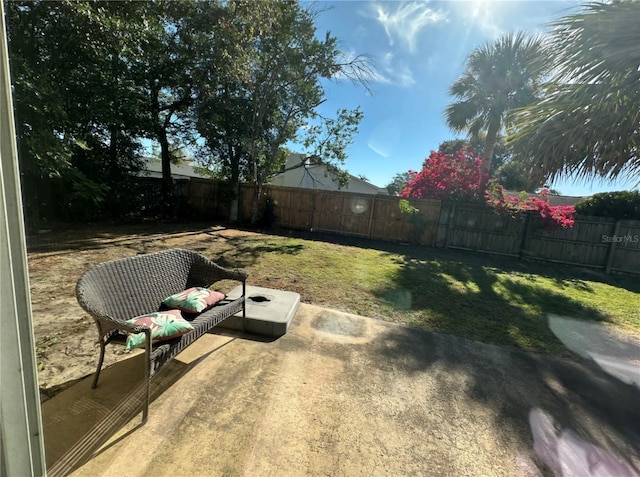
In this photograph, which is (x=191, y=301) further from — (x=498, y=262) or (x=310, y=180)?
(x=310, y=180)

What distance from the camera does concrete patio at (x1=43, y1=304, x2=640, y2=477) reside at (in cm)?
158

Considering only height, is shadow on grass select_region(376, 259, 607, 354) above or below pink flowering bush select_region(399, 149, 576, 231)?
below

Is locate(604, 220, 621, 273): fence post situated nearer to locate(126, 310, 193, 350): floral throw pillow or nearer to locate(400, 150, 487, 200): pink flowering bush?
locate(400, 150, 487, 200): pink flowering bush

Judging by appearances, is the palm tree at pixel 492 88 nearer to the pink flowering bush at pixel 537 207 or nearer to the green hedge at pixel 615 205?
the pink flowering bush at pixel 537 207

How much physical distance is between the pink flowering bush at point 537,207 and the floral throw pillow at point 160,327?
9.89m

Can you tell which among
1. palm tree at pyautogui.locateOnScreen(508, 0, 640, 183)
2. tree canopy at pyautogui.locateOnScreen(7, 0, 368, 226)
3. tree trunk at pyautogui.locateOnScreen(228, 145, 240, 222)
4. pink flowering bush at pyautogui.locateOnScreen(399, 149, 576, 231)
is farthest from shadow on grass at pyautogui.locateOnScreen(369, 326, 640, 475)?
tree trunk at pyautogui.locateOnScreen(228, 145, 240, 222)

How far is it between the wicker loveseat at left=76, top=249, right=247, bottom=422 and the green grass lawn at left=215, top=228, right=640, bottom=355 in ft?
5.63

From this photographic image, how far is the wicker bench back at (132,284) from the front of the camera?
1.80m

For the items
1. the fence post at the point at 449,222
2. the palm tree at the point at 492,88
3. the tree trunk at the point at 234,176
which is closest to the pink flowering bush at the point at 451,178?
the fence post at the point at 449,222

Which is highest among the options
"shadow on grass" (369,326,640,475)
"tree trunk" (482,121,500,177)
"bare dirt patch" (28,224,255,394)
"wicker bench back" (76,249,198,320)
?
"tree trunk" (482,121,500,177)

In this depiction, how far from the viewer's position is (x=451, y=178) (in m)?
9.70

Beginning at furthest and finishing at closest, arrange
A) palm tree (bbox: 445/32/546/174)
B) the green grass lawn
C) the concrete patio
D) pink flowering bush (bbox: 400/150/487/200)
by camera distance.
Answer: palm tree (bbox: 445/32/546/174), pink flowering bush (bbox: 400/150/487/200), the green grass lawn, the concrete patio

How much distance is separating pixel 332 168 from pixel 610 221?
938cm

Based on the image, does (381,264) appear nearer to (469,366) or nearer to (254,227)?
(469,366)
